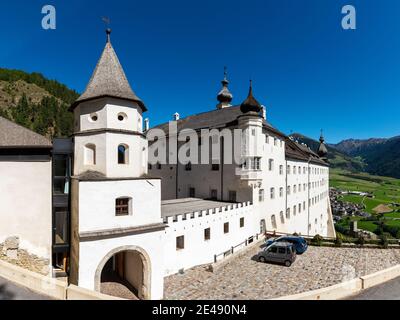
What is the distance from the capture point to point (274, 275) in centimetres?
1734

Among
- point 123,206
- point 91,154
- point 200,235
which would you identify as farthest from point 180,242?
point 91,154

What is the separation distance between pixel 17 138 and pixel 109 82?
739cm

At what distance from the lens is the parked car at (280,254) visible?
18.9 meters

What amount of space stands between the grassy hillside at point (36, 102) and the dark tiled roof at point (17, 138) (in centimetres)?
8160

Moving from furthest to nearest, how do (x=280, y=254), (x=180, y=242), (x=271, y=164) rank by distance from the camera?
(x=271, y=164)
(x=180, y=242)
(x=280, y=254)

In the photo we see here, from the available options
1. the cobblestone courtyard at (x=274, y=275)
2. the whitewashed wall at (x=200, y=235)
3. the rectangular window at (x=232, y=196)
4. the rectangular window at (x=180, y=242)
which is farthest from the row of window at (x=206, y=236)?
the rectangular window at (x=232, y=196)

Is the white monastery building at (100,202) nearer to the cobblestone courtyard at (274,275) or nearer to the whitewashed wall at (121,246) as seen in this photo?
the whitewashed wall at (121,246)

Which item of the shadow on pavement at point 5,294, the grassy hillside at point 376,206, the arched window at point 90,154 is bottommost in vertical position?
the grassy hillside at point 376,206

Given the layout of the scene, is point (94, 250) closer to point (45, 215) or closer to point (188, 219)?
point (45, 215)

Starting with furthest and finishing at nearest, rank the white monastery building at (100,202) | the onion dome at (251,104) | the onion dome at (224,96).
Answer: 1. the onion dome at (224,96)
2. the onion dome at (251,104)
3. the white monastery building at (100,202)

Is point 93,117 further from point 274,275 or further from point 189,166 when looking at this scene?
point 189,166

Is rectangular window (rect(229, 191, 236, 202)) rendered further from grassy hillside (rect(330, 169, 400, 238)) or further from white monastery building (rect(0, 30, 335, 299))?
grassy hillside (rect(330, 169, 400, 238))
